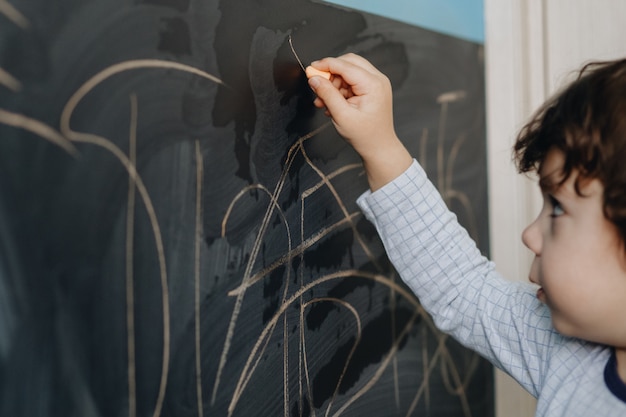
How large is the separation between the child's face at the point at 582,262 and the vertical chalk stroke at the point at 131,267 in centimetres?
37

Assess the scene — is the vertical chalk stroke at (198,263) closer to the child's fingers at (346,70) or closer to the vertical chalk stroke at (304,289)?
→ the vertical chalk stroke at (304,289)

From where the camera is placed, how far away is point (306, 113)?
2.09 ft

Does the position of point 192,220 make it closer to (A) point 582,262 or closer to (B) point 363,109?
(B) point 363,109

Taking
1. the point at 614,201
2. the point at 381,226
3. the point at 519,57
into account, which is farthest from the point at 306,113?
the point at 519,57

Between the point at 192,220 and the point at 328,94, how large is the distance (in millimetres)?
184

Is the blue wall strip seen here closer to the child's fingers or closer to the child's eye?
the child's fingers

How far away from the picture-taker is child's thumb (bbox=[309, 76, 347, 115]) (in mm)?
599

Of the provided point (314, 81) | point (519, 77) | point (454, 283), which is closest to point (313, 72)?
point (314, 81)

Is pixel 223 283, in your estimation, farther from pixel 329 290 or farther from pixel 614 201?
pixel 614 201

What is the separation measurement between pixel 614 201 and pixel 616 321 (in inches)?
4.6

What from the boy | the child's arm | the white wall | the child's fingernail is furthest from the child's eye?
the white wall

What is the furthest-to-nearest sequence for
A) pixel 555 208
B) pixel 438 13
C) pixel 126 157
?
pixel 438 13, pixel 555 208, pixel 126 157

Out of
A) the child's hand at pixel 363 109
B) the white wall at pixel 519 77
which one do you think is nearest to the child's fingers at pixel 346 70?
the child's hand at pixel 363 109

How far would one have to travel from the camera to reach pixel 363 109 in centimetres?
63
